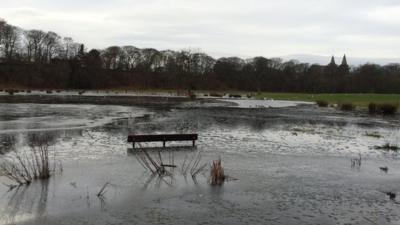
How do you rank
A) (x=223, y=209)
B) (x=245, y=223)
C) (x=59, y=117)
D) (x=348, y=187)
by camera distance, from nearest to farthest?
(x=245, y=223)
(x=223, y=209)
(x=348, y=187)
(x=59, y=117)

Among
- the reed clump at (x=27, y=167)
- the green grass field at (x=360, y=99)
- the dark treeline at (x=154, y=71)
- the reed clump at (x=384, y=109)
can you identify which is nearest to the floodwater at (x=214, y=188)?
the reed clump at (x=27, y=167)

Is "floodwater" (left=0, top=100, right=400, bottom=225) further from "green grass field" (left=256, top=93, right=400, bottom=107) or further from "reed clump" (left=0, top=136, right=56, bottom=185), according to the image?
"green grass field" (left=256, top=93, right=400, bottom=107)

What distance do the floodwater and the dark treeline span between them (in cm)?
10765

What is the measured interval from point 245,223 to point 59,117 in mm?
32479

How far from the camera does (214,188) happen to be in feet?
54.6

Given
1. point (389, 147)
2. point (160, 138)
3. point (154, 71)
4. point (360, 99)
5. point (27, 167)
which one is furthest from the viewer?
point (154, 71)

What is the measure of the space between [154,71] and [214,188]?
14811cm

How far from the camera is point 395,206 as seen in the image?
1491 cm

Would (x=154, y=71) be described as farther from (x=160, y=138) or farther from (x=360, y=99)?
(x=160, y=138)

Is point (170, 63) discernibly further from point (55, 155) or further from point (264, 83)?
point (55, 155)

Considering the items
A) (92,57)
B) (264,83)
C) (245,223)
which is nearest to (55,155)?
(245,223)

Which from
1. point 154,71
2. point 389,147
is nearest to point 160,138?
point 389,147

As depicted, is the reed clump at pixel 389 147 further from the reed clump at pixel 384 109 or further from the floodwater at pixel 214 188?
the reed clump at pixel 384 109

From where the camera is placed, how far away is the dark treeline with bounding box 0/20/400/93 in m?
134
